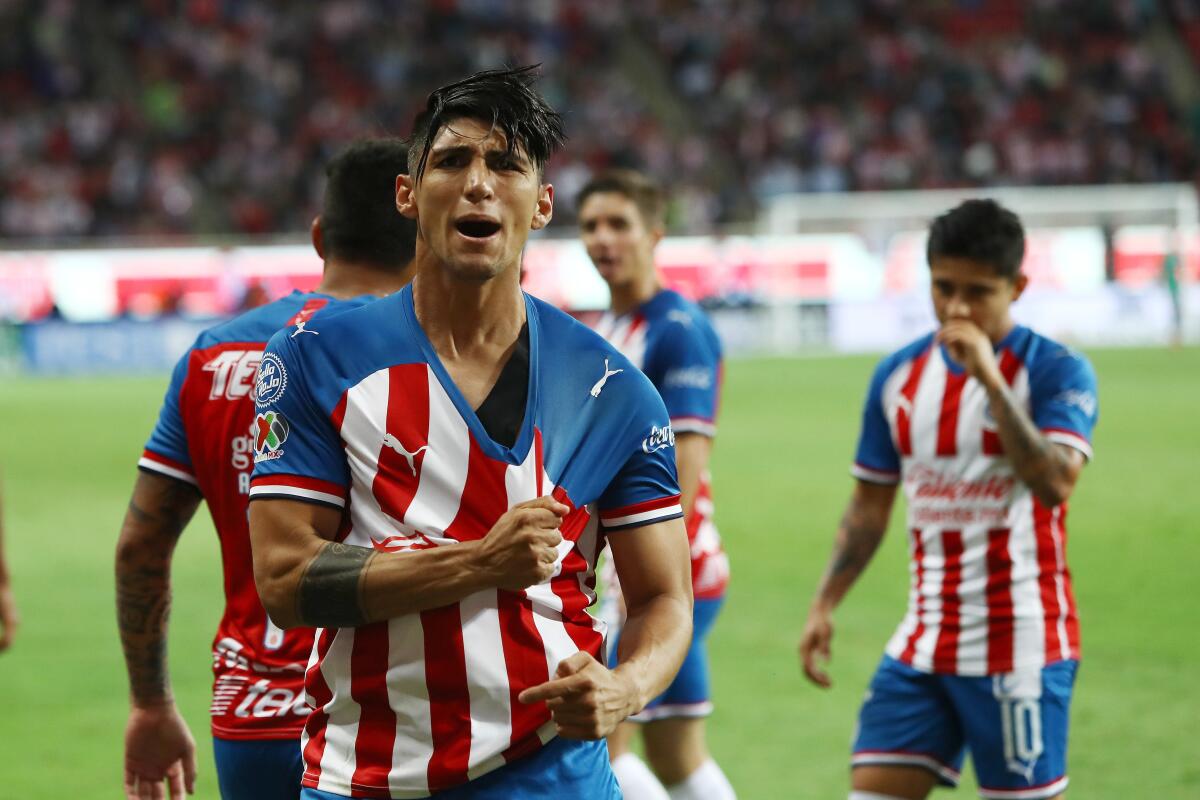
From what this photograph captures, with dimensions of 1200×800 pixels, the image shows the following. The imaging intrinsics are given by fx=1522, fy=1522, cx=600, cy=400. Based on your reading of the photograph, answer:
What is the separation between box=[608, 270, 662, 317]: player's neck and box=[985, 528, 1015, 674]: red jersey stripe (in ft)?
5.50

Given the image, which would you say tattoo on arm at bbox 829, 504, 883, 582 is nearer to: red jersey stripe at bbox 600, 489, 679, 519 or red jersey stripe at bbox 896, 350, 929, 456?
red jersey stripe at bbox 896, 350, 929, 456

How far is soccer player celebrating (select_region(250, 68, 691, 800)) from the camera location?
96.1 inches

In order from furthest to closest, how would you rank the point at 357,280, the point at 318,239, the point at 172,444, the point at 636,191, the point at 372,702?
the point at 636,191, the point at 318,239, the point at 357,280, the point at 172,444, the point at 372,702

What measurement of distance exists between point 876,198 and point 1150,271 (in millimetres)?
6061

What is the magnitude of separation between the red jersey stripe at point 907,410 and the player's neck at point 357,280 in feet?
5.35

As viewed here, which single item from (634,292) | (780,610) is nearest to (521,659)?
(634,292)

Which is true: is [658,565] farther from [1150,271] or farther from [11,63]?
[11,63]

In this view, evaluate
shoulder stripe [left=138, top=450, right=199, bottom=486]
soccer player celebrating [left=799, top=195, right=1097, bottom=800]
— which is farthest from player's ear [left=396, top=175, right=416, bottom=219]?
soccer player celebrating [left=799, top=195, right=1097, bottom=800]

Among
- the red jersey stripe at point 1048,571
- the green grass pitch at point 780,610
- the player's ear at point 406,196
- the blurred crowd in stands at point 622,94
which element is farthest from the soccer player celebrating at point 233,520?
the blurred crowd in stands at point 622,94

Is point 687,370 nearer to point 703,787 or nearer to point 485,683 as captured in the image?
point 703,787

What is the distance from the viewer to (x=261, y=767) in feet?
10.6

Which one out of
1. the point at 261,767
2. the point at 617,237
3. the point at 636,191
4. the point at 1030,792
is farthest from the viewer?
the point at 636,191

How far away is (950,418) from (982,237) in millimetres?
515

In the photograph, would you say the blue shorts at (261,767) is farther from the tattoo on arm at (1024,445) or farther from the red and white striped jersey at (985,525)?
the tattoo on arm at (1024,445)
